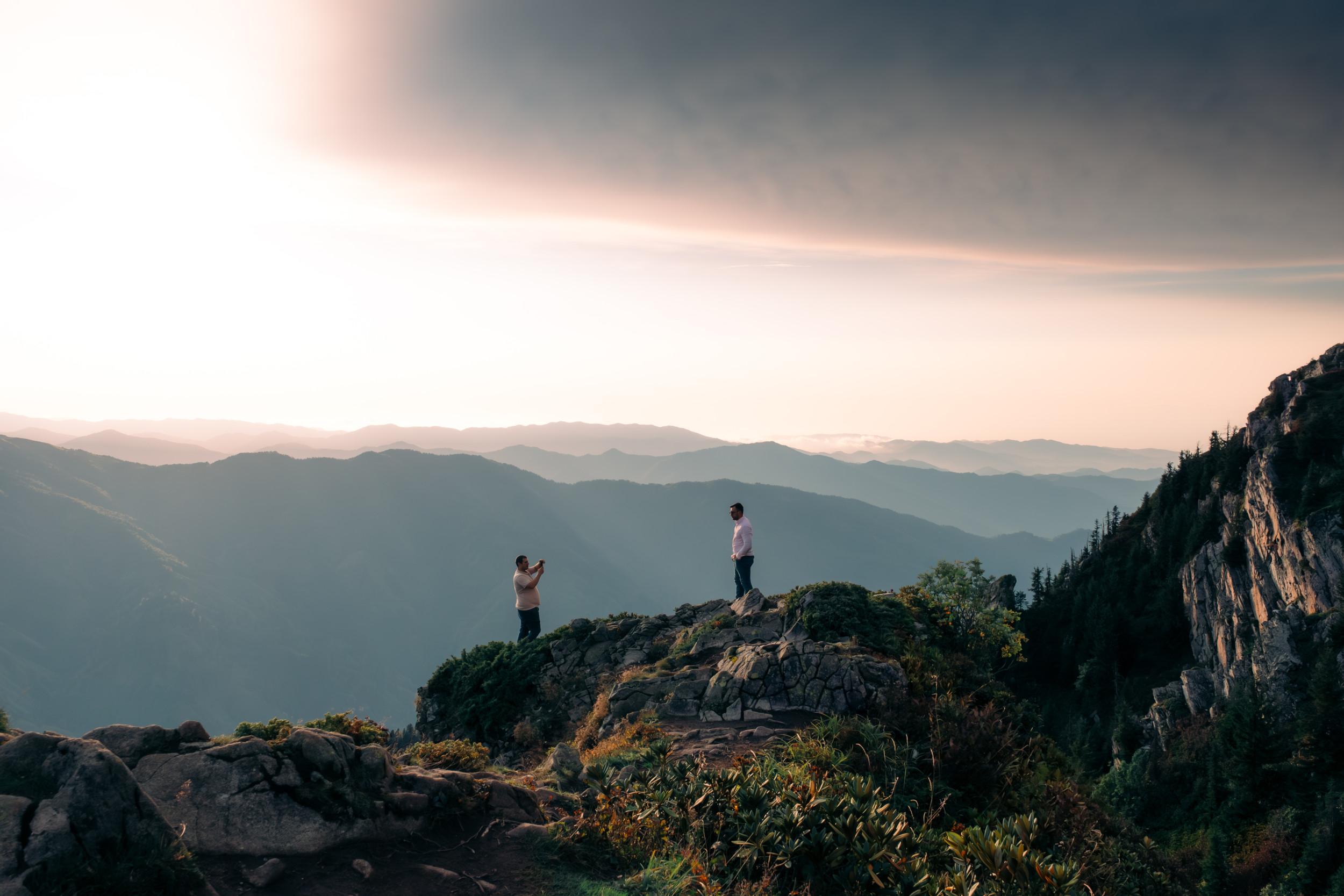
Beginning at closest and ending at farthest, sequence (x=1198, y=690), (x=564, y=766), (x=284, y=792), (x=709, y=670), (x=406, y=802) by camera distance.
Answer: (x=284, y=792), (x=406, y=802), (x=564, y=766), (x=709, y=670), (x=1198, y=690)

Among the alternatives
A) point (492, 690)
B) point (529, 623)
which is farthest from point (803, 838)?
point (492, 690)

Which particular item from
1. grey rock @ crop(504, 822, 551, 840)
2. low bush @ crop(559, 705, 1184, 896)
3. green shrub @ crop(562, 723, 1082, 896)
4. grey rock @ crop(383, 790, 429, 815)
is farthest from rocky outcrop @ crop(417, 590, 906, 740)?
grey rock @ crop(383, 790, 429, 815)

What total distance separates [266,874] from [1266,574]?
96941mm

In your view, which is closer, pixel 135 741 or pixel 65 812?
pixel 65 812

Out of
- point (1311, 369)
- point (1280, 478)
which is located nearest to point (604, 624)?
point (1280, 478)

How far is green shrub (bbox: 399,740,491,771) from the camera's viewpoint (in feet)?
35.1

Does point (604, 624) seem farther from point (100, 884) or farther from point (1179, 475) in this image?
point (1179, 475)

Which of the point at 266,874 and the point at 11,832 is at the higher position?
Answer: the point at 11,832

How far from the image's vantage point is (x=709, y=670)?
17.2m

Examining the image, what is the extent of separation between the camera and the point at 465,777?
9.64 metres

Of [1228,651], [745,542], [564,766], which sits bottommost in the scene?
[1228,651]

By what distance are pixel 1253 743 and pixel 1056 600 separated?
60.4m

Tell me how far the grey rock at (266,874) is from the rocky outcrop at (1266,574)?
3073 inches

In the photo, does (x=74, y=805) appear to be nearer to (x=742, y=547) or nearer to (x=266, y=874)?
(x=266, y=874)
